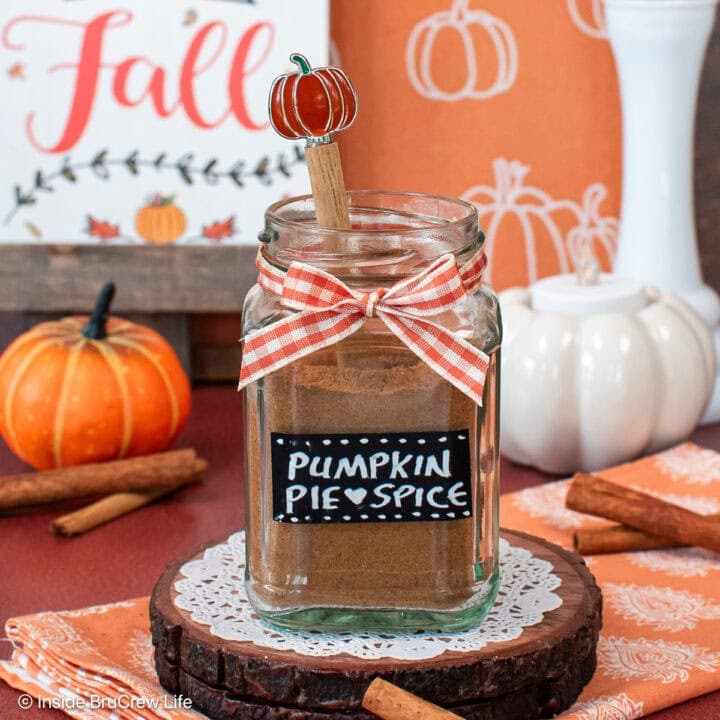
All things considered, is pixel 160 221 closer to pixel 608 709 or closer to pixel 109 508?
pixel 109 508

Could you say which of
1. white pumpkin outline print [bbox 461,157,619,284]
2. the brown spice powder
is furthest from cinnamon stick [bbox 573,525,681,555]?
white pumpkin outline print [bbox 461,157,619,284]

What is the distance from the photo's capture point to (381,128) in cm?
119

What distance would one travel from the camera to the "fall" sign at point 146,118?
44.7 inches

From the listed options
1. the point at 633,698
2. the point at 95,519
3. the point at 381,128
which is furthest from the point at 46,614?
the point at 381,128

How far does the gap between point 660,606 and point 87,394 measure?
455 mm

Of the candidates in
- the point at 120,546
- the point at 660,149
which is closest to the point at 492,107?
the point at 660,149

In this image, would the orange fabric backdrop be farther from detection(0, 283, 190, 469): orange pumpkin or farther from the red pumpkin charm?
the red pumpkin charm

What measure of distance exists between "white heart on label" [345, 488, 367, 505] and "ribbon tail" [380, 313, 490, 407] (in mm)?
67

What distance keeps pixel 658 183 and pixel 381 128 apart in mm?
260

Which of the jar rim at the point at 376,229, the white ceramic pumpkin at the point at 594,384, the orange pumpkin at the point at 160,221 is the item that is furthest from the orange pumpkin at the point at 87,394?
the jar rim at the point at 376,229

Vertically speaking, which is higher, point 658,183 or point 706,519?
point 658,183

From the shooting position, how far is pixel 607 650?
0.69 m

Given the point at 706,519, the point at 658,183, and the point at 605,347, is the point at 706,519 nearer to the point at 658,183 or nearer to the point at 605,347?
the point at 605,347

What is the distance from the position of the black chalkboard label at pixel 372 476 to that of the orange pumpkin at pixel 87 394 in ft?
1.33
